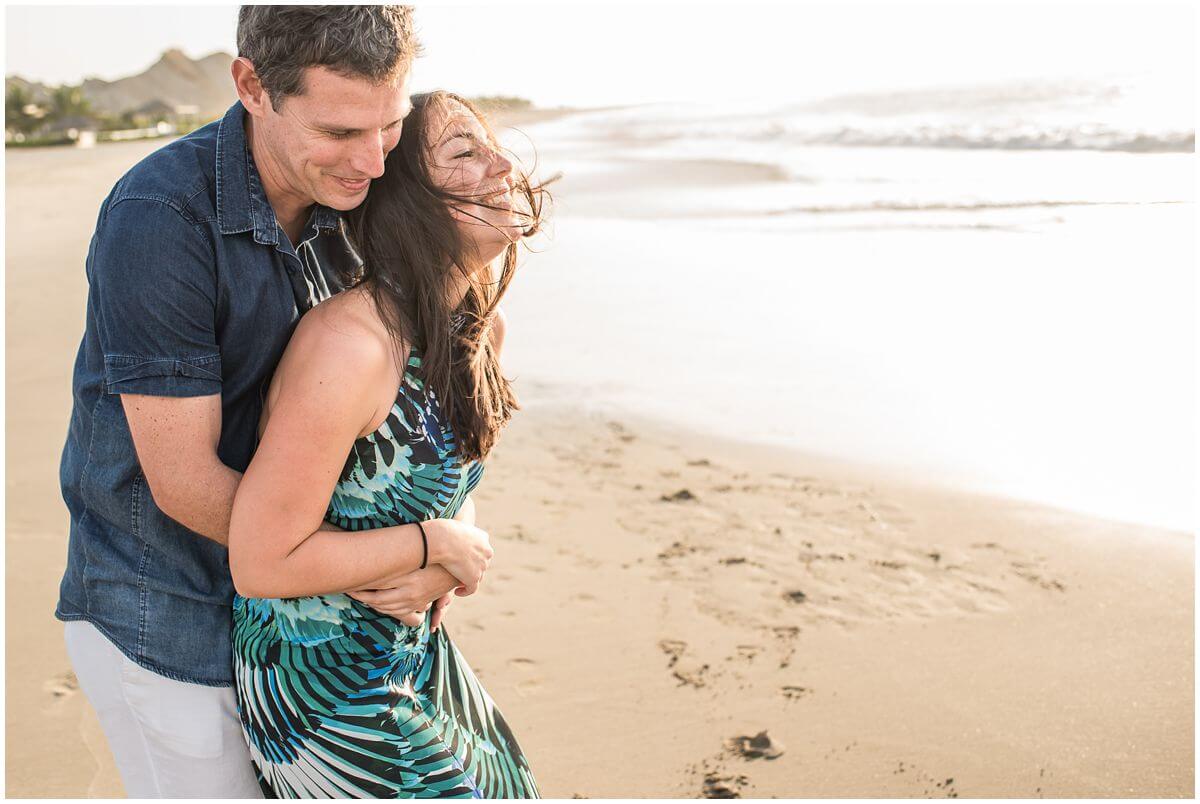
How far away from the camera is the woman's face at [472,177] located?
7.04 ft

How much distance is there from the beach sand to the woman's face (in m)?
2.17

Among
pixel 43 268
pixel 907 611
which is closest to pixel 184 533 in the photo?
pixel 907 611

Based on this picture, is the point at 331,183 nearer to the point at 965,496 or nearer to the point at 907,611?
the point at 907,611

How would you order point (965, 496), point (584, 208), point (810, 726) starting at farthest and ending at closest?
point (584, 208) < point (965, 496) < point (810, 726)

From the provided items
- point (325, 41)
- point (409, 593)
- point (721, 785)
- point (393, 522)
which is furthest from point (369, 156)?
point (721, 785)

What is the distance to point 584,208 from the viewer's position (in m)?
15.5

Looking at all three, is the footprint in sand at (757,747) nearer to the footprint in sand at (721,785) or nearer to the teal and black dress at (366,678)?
the footprint in sand at (721,785)

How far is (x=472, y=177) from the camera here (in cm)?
215

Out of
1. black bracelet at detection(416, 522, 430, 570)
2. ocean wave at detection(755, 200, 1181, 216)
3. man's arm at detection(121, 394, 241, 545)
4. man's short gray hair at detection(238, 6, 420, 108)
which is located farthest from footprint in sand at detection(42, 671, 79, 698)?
ocean wave at detection(755, 200, 1181, 216)

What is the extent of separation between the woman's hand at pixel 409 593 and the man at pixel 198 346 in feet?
1.07

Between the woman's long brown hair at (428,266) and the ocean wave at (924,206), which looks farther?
the ocean wave at (924,206)

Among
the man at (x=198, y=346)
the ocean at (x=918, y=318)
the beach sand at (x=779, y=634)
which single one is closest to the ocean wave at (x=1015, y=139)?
the ocean at (x=918, y=318)

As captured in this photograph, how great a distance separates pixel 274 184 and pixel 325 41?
0.35 metres

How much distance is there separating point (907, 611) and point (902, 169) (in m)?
14.9
